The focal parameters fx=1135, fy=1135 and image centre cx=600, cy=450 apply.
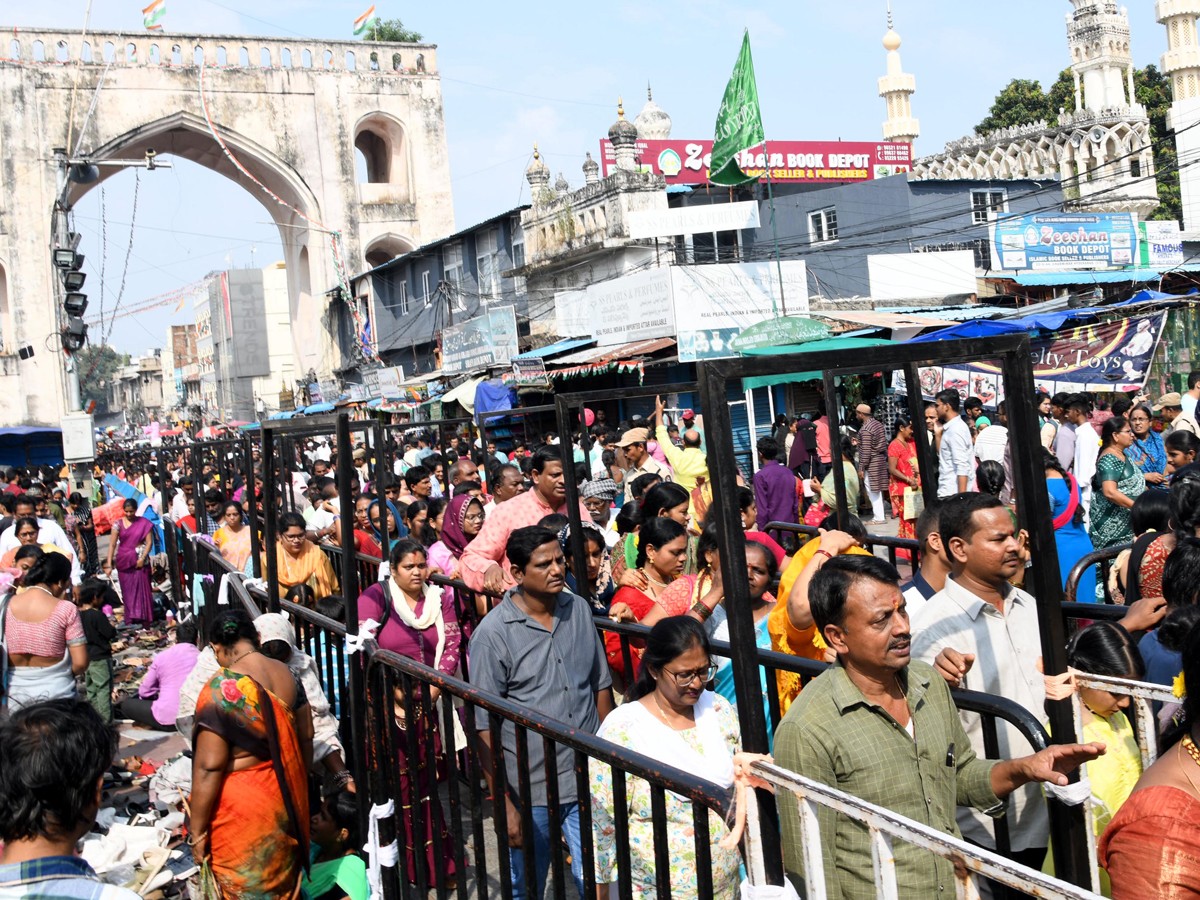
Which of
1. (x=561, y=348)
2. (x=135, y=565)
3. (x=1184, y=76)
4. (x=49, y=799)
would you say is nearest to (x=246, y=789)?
(x=49, y=799)

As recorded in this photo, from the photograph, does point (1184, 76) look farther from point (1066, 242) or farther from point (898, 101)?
point (1066, 242)

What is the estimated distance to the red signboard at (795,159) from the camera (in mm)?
30594

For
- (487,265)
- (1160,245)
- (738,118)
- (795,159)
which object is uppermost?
(795,159)

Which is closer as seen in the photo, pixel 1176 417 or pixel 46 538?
pixel 46 538

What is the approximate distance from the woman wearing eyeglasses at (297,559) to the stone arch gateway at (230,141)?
32379mm

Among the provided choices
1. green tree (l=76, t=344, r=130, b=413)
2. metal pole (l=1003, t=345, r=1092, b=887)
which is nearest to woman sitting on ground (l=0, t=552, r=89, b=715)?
metal pole (l=1003, t=345, r=1092, b=887)

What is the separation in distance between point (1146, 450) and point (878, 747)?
7632mm

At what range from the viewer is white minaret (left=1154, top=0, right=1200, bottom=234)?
136ft

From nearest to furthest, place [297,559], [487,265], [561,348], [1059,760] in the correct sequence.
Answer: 1. [1059,760]
2. [297,559]
3. [561,348]
4. [487,265]

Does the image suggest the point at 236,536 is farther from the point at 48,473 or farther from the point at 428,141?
the point at 428,141

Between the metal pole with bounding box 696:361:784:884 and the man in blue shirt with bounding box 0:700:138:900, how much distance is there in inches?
56.1

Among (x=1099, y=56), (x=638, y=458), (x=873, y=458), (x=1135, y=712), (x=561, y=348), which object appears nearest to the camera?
(x=1135, y=712)

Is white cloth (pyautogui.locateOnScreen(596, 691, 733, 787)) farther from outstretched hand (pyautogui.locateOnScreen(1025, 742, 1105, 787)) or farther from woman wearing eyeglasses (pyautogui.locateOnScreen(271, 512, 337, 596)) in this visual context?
woman wearing eyeglasses (pyautogui.locateOnScreen(271, 512, 337, 596))

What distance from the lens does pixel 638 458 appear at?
31.1 feet
